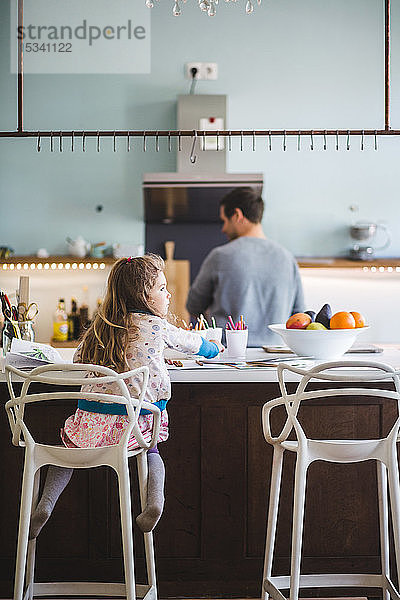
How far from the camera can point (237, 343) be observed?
2988 mm

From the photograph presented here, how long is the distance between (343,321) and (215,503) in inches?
32.5

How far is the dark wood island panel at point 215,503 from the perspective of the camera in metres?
2.73

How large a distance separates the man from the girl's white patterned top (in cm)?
129

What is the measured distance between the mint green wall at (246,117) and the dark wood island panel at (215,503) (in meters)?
2.55

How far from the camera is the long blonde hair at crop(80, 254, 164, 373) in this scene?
7.63ft

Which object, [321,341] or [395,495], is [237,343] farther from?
[395,495]

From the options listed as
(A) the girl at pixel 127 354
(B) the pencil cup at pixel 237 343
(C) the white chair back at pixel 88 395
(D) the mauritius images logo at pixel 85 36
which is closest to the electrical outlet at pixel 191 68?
(D) the mauritius images logo at pixel 85 36

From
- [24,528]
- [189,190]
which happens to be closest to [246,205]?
[189,190]

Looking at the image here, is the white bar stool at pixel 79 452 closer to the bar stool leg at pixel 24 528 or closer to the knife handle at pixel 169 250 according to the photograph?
the bar stool leg at pixel 24 528

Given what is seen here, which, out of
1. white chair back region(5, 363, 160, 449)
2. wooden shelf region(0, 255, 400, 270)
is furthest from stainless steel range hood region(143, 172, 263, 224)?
white chair back region(5, 363, 160, 449)

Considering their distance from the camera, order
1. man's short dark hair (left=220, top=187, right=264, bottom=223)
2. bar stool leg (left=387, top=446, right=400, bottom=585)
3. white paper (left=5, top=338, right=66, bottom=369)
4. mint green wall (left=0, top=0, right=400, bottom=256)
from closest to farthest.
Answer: bar stool leg (left=387, top=446, right=400, bottom=585)
white paper (left=5, top=338, right=66, bottom=369)
man's short dark hair (left=220, top=187, right=264, bottom=223)
mint green wall (left=0, top=0, right=400, bottom=256)

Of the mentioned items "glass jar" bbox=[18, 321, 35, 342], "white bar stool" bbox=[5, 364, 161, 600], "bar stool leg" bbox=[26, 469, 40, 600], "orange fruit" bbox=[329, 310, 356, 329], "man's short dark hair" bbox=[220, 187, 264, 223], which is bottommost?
"bar stool leg" bbox=[26, 469, 40, 600]

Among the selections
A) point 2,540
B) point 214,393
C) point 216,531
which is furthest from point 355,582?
point 2,540

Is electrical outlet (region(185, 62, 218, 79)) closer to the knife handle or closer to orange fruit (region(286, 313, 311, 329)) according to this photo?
the knife handle
